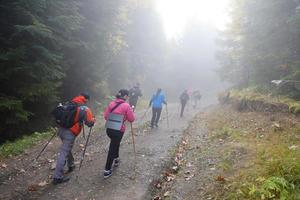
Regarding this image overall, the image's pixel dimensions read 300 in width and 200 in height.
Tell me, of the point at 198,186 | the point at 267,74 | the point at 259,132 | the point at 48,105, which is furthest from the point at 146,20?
the point at 198,186

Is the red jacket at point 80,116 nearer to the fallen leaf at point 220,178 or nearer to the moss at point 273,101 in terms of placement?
the fallen leaf at point 220,178

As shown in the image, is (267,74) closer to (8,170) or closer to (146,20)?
(8,170)

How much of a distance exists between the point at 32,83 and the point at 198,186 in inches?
357

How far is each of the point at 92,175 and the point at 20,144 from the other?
4778mm

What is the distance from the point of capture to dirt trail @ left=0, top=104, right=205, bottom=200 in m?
8.18

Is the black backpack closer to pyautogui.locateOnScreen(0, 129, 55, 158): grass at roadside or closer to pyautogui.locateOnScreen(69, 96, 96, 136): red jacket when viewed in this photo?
pyautogui.locateOnScreen(69, 96, 96, 136): red jacket

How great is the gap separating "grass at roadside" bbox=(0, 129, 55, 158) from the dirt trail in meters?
0.38

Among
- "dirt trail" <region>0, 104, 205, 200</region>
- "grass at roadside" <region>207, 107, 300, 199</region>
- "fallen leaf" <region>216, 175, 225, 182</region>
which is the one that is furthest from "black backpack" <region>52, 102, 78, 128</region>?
"grass at roadside" <region>207, 107, 300, 199</region>

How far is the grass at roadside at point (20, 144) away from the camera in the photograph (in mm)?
11902

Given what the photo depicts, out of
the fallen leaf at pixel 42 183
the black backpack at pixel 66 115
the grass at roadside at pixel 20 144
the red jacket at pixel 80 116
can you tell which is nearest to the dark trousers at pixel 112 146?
the red jacket at pixel 80 116

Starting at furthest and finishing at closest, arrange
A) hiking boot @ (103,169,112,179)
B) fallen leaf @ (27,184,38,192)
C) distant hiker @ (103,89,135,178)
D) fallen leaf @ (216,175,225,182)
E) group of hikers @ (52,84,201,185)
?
distant hiker @ (103,89,135,178), hiking boot @ (103,169,112,179), group of hikers @ (52,84,201,185), fallen leaf @ (27,184,38,192), fallen leaf @ (216,175,225,182)

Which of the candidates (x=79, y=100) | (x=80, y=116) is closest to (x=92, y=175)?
(x=80, y=116)

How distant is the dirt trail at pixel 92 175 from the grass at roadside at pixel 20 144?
15.0 inches

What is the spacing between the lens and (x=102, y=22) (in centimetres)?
2202
